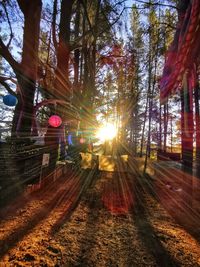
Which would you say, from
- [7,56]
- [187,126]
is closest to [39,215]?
[187,126]

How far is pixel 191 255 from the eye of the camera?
239 cm

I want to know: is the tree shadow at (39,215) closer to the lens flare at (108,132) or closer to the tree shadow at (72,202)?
the tree shadow at (72,202)

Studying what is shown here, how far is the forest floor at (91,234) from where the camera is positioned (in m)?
2.22

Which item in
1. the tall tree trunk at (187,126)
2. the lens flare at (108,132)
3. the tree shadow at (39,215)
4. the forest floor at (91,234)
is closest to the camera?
the forest floor at (91,234)

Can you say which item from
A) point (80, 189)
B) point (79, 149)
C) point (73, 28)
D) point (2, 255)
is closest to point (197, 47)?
point (2, 255)

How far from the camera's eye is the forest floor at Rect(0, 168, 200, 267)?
2.22 metres

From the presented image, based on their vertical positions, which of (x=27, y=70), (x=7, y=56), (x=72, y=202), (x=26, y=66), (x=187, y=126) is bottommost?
(x=72, y=202)

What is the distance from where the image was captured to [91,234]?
287 cm

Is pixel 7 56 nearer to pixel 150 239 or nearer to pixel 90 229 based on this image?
pixel 90 229

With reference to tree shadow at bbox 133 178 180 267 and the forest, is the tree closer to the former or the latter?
the forest

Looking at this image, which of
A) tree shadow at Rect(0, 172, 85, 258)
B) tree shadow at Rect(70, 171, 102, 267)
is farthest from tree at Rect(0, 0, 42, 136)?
tree shadow at Rect(70, 171, 102, 267)

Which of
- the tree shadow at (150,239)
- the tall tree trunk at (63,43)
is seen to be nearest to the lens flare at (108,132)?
the tall tree trunk at (63,43)

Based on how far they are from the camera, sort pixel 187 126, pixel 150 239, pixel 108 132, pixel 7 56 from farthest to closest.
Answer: pixel 108 132
pixel 7 56
pixel 187 126
pixel 150 239

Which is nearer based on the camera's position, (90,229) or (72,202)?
(90,229)
